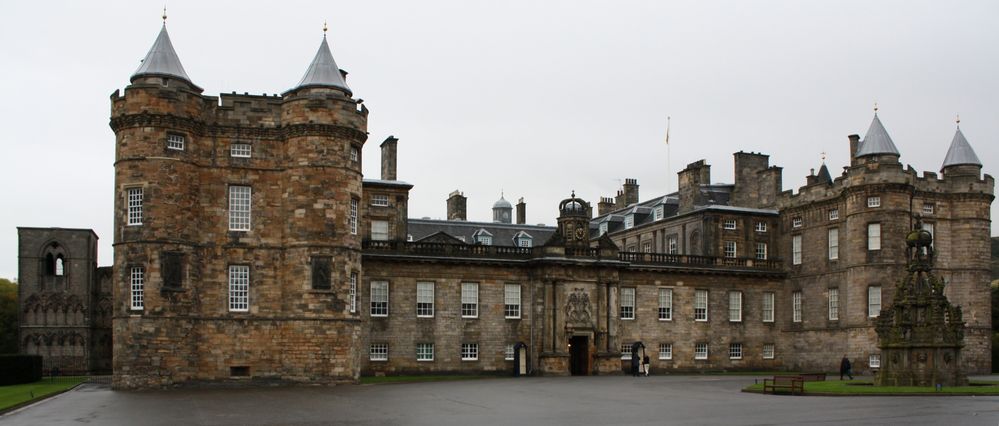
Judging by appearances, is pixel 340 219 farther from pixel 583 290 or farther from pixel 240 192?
pixel 583 290

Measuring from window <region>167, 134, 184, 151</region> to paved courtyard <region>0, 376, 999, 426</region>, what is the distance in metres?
10.0

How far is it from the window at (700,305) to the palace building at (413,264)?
0.17m

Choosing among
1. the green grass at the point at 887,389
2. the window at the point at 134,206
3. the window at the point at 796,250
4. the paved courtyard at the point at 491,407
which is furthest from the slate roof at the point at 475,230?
the green grass at the point at 887,389

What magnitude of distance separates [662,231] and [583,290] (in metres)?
13.0

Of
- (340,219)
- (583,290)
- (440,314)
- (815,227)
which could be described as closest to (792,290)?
(815,227)

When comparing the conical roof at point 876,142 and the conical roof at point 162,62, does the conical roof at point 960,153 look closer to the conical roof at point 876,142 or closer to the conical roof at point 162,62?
the conical roof at point 876,142

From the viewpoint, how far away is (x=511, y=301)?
55188 millimetres

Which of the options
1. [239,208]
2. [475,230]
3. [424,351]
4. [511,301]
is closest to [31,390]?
[239,208]

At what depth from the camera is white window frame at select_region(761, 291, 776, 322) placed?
202 ft

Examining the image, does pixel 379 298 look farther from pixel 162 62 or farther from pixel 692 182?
pixel 692 182

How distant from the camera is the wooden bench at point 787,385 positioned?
115 feet

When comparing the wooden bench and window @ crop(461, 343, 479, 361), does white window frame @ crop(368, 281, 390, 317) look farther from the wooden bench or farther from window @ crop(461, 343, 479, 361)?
the wooden bench

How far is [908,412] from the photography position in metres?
26.7

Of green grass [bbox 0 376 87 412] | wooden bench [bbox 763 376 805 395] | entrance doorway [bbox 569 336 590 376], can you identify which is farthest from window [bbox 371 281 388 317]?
wooden bench [bbox 763 376 805 395]
